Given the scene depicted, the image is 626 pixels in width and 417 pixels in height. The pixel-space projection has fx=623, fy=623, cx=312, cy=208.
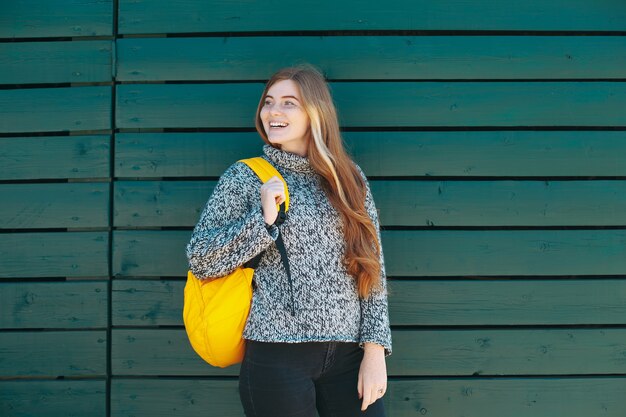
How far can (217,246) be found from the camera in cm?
189

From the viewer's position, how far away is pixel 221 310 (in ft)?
6.35

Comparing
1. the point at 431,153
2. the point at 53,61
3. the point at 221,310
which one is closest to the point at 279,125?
the point at 221,310

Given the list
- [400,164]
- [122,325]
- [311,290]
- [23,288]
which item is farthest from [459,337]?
[23,288]

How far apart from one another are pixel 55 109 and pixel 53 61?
22 cm

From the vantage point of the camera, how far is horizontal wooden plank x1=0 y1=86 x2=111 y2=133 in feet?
9.14

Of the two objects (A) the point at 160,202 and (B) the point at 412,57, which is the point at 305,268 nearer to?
(A) the point at 160,202

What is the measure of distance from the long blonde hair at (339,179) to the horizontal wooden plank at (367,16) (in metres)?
0.64

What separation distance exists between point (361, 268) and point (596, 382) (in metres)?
1.38

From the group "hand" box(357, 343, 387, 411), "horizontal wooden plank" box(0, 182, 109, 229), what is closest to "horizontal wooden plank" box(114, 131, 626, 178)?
"horizontal wooden plank" box(0, 182, 109, 229)

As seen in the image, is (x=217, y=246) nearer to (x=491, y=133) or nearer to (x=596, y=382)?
(x=491, y=133)

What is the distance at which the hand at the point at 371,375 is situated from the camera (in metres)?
1.93

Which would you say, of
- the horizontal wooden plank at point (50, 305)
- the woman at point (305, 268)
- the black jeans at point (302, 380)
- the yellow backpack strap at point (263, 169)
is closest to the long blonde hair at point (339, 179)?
the woman at point (305, 268)

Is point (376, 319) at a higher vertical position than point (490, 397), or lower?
higher

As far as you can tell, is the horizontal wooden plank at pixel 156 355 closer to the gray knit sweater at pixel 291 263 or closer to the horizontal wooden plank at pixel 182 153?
the horizontal wooden plank at pixel 182 153
